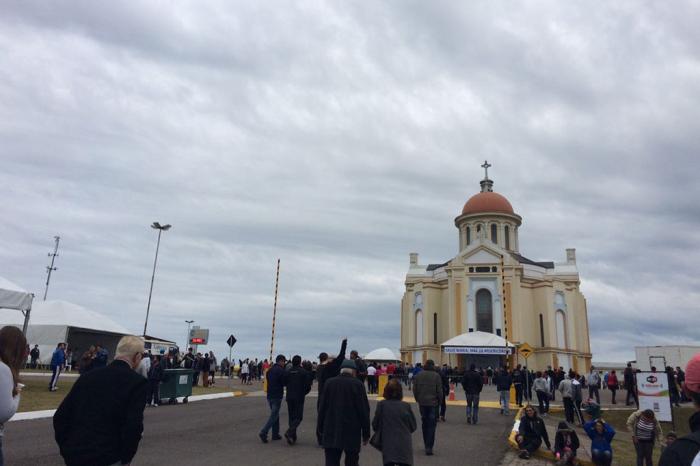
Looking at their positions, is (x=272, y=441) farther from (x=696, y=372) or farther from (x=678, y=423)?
(x=678, y=423)

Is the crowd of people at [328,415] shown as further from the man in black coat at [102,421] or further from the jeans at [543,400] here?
the jeans at [543,400]

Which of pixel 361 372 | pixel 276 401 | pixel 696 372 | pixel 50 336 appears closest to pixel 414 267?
pixel 50 336

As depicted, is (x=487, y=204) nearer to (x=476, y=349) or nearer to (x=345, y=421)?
(x=476, y=349)

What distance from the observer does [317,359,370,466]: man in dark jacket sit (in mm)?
6371

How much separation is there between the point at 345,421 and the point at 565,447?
→ 5893mm

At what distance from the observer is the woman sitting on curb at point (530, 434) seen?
1065 cm

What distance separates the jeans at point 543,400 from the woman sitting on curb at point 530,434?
7.66 meters

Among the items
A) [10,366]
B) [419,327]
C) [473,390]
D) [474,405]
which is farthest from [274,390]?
[419,327]

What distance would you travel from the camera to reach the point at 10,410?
4285 mm

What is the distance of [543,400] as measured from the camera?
18750 millimetres

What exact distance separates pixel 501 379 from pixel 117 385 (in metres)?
15.7

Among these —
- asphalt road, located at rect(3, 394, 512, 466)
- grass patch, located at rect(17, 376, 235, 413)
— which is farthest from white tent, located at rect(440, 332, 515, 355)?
grass patch, located at rect(17, 376, 235, 413)

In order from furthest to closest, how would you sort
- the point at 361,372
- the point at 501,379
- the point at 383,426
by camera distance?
the point at 501,379 → the point at 361,372 → the point at 383,426

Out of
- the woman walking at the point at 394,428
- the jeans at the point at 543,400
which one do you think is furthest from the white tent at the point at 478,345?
the woman walking at the point at 394,428
